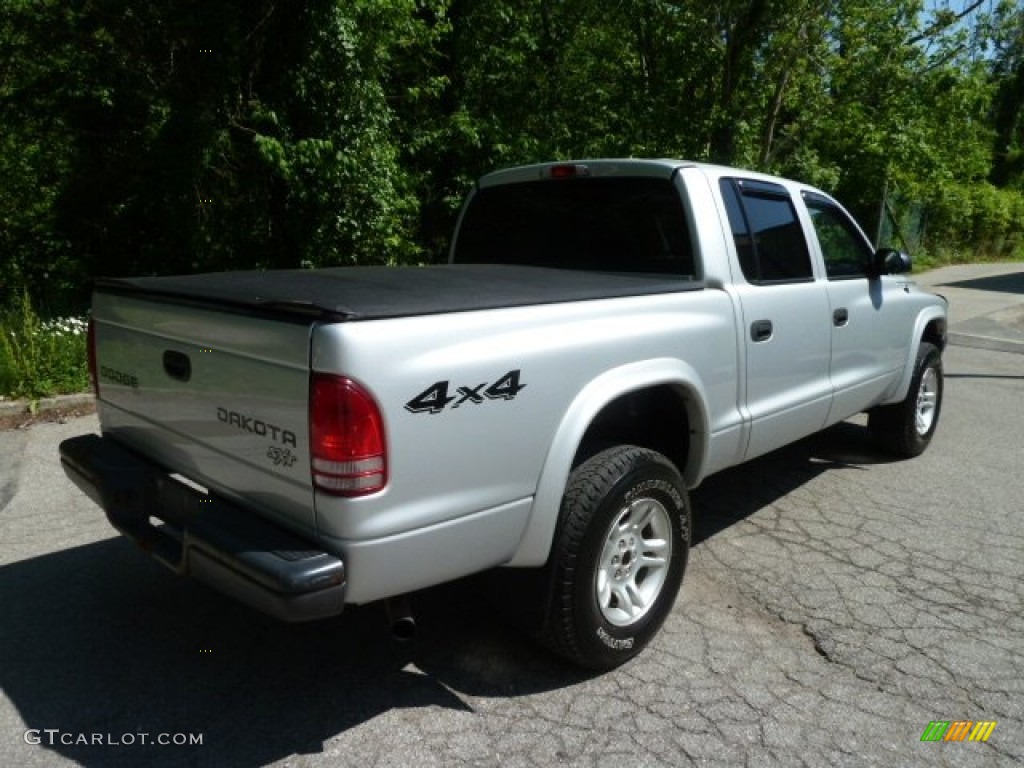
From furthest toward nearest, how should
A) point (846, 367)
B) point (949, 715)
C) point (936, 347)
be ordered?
point (936, 347) → point (846, 367) → point (949, 715)

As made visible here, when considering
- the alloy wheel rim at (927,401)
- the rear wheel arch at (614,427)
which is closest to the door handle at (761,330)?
the rear wheel arch at (614,427)

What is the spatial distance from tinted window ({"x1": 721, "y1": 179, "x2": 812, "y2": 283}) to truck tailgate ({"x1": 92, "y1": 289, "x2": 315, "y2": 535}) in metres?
2.28

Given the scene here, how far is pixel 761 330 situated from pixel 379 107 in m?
5.25

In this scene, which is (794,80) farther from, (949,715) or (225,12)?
(949,715)

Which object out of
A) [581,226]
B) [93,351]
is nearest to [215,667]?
[93,351]

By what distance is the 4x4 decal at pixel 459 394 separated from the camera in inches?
92.0

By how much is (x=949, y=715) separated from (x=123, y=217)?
9.64m

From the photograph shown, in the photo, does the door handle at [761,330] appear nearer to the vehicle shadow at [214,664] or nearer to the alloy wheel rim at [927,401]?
the vehicle shadow at [214,664]

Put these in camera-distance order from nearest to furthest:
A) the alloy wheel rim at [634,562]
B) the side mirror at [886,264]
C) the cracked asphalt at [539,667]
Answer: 1. the cracked asphalt at [539,667]
2. the alloy wheel rim at [634,562]
3. the side mirror at [886,264]

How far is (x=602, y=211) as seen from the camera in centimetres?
400

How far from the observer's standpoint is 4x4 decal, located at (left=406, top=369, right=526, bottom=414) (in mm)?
2336

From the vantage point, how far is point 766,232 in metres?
4.10

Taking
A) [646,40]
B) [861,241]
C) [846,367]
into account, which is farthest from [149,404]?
[646,40]

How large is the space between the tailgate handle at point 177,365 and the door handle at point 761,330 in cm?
236
